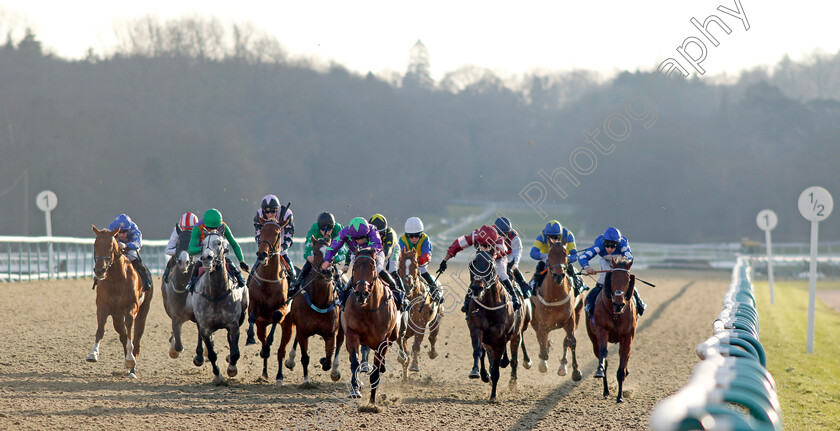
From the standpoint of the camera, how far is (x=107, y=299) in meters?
9.52

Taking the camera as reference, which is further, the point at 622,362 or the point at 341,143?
the point at 341,143

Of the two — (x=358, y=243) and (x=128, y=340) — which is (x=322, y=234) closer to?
(x=358, y=243)

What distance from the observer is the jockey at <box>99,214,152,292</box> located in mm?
10078

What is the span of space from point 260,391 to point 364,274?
2.16 metres

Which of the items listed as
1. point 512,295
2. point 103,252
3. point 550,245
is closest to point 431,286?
point 512,295

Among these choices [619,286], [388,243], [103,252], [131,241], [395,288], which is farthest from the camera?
[131,241]

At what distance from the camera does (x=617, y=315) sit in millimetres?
8867

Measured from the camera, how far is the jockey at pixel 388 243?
928 cm

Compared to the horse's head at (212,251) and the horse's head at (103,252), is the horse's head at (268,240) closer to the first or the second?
the horse's head at (212,251)

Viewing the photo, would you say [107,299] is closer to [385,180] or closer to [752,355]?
[752,355]

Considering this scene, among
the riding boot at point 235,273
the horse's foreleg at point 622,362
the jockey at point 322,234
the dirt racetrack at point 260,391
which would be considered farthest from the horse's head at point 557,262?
the riding boot at point 235,273

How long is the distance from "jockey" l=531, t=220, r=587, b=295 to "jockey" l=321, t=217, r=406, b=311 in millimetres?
2660

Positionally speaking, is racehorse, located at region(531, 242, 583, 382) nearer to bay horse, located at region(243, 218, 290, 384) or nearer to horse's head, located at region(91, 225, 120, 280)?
bay horse, located at region(243, 218, 290, 384)

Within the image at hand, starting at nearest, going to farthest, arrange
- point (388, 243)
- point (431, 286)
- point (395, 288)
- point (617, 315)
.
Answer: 1. point (395, 288)
2. point (617, 315)
3. point (388, 243)
4. point (431, 286)
